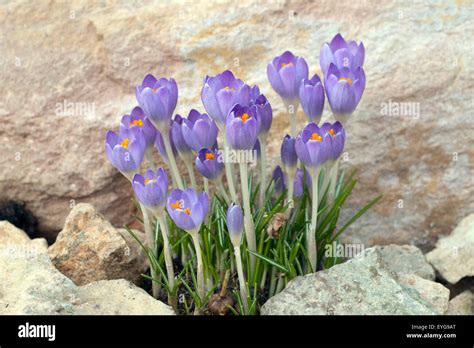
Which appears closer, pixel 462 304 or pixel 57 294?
→ pixel 57 294

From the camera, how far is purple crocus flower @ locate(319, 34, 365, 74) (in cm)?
360

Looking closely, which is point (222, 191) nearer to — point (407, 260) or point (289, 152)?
point (289, 152)

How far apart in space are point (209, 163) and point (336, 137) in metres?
0.54

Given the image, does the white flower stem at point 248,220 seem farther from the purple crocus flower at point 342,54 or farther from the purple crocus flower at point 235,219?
the purple crocus flower at point 342,54

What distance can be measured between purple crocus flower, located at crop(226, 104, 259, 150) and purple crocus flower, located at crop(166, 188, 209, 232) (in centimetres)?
25

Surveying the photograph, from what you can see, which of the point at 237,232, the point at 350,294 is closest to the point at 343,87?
the point at 237,232

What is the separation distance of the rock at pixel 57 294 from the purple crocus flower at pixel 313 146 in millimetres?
831

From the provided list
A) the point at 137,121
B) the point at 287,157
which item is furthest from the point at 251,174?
the point at 137,121

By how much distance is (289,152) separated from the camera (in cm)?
357

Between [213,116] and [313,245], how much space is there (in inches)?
27.3

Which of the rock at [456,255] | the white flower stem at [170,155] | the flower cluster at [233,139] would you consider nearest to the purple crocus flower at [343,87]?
the flower cluster at [233,139]

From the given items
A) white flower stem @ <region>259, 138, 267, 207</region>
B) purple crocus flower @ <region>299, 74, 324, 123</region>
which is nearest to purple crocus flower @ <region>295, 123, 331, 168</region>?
purple crocus flower @ <region>299, 74, 324, 123</region>

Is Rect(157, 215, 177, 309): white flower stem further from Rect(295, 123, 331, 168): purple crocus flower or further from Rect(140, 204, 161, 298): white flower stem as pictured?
Rect(295, 123, 331, 168): purple crocus flower
